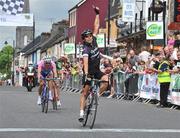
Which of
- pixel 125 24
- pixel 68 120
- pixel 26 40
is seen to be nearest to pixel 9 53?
pixel 26 40

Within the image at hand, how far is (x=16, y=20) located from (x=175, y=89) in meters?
8.22

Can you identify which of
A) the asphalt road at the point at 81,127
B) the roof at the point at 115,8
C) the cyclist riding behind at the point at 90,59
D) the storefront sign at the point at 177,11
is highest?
the roof at the point at 115,8

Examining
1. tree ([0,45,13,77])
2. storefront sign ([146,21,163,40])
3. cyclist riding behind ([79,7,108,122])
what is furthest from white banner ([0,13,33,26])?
tree ([0,45,13,77])

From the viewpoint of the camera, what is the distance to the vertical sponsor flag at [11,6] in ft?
40.4

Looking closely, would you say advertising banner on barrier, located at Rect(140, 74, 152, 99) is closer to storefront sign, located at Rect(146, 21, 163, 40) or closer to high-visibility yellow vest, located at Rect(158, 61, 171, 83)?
high-visibility yellow vest, located at Rect(158, 61, 171, 83)

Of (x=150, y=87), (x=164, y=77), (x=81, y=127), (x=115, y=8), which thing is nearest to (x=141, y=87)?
(x=150, y=87)

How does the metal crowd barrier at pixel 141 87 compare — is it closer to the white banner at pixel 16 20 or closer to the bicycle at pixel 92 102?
the bicycle at pixel 92 102

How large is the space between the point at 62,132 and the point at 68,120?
2555mm

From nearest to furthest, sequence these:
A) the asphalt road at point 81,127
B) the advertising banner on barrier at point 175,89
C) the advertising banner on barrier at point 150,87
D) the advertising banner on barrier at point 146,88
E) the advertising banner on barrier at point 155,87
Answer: the asphalt road at point 81,127
the advertising banner on barrier at point 175,89
the advertising banner on barrier at point 155,87
the advertising banner on barrier at point 150,87
the advertising banner on barrier at point 146,88

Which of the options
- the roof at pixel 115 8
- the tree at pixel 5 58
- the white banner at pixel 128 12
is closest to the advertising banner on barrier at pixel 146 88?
the white banner at pixel 128 12

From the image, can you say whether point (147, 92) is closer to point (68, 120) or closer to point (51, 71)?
point (51, 71)

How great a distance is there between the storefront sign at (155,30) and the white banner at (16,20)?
1466cm

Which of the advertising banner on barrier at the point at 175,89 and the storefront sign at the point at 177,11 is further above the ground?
the storefront sign at the point at 177,11

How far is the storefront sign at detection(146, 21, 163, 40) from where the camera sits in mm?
27062
